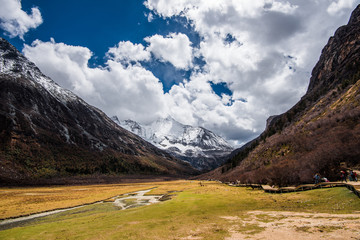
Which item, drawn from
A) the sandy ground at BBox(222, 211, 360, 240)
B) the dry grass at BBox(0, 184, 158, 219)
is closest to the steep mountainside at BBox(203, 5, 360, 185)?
the sandy ground at BBox(222, 211, 360, 240)

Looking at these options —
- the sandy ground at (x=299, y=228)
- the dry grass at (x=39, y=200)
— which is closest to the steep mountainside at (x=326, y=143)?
the sandy ground at (x=299, y=228)

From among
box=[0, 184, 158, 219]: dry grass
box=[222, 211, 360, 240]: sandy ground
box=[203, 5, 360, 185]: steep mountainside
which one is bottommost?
box=[0, 184, 158, 219]: dry grass

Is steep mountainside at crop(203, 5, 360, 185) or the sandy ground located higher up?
steep mountainside at crop(203, 5, 360, 185)

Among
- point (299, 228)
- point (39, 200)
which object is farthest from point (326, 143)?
point (39, 200)

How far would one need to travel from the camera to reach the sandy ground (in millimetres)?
12289

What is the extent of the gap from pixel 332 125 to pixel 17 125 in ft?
676

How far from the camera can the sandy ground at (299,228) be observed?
1229cm

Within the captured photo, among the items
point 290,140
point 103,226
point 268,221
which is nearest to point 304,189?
point 268,221

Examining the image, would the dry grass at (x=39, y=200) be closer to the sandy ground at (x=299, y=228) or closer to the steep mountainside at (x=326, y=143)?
the sandy ground at (x=299, y=228)

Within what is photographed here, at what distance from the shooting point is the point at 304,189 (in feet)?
114

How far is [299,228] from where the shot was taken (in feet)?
48.0

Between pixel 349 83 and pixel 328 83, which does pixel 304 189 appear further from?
pixel 328 83

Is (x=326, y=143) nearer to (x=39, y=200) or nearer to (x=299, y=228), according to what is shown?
(x=299, y=228)

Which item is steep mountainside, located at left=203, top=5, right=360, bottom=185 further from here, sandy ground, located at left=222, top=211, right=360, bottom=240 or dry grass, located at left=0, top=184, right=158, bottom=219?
dry grass, located at left=0, top=184, right=158, bottom=219
